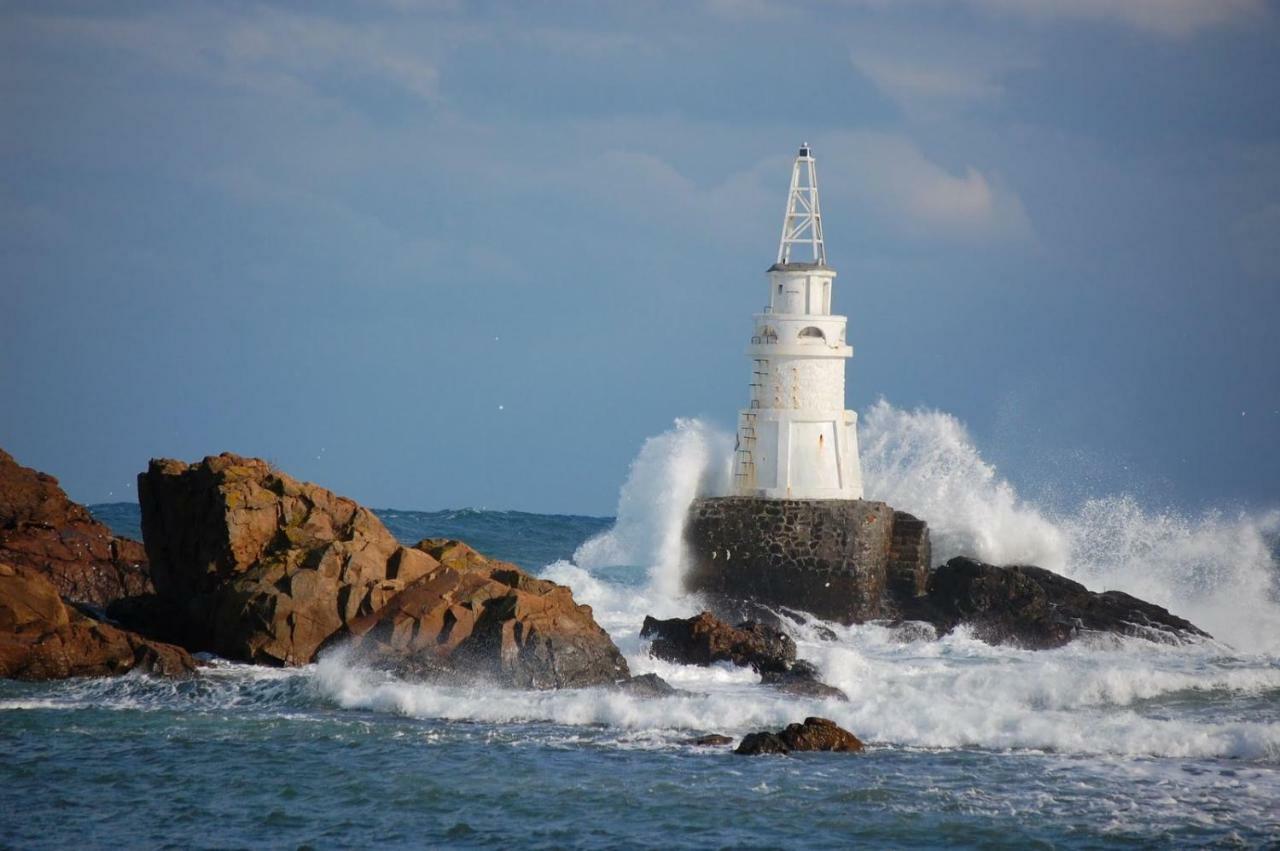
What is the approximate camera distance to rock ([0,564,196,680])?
17.5 m

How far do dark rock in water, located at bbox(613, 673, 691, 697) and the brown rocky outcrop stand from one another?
296 mm

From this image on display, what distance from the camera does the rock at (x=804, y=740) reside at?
1485 centimetres

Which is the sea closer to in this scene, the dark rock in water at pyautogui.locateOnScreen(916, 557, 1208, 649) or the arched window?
the dark rock in water at pyautogui.locateOnScreen(916, 557, 1208, 649)

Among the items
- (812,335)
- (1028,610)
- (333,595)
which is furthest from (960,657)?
(333,595)

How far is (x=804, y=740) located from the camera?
15.0 m

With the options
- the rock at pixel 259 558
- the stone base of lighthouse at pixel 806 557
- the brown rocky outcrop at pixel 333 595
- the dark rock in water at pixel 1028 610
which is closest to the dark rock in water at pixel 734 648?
the brown rocky outcrop at pixel 333 595

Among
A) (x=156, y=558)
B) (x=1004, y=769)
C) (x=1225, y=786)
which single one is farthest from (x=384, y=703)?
(x=1225, y=786)

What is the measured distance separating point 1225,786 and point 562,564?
54.8 ft

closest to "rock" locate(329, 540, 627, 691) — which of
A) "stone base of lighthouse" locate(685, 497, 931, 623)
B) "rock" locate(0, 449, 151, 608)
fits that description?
"rock" locate(0, 449, 151, 608)

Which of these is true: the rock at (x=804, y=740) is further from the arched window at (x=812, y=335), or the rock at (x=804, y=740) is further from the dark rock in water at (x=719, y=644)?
the arched window at (x=812, y=335)

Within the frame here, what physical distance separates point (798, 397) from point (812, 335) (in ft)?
3.52

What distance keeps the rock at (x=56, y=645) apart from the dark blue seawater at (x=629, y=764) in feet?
1.47

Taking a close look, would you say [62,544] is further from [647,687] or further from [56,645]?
[647,687]

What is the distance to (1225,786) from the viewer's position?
549 inches
